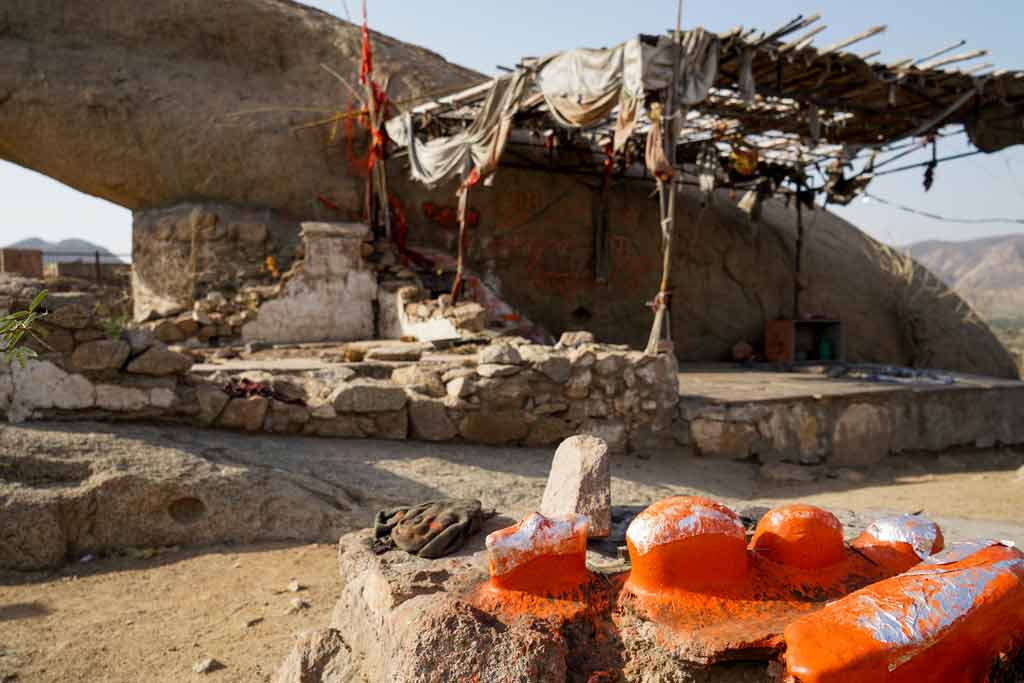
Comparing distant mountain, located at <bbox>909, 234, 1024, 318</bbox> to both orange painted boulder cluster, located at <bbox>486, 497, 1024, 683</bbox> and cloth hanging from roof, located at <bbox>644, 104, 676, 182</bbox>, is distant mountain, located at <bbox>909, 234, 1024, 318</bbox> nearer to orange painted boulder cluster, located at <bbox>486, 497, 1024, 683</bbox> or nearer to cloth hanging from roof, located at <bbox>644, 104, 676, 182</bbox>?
cloth hanging from roof, located at <bbox>644, 104, 676, 182</bbox>

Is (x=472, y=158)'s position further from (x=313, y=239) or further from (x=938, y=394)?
(x=938, y=394)

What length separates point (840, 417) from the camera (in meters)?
6.74

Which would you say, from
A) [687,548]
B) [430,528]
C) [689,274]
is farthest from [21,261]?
[687,548]

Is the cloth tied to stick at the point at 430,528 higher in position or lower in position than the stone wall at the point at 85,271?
lower

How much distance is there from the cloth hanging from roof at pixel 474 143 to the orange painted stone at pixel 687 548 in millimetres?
5782

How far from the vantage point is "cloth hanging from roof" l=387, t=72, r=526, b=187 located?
24.3ft

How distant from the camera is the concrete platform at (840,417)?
251 inches

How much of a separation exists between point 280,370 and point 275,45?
23.1 ft

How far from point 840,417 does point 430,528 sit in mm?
5149

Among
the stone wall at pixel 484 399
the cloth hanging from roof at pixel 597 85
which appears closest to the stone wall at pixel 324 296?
the cloth hanging from roof at pixel 597 85

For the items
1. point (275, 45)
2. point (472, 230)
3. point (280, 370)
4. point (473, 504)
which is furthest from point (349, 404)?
point (275, 45)

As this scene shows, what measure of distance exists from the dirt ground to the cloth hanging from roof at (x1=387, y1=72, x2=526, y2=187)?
3.41 metres

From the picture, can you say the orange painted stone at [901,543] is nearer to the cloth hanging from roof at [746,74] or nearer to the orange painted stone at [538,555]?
the orange painted stone at [538,555]

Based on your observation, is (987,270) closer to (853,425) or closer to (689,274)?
(689,274)
